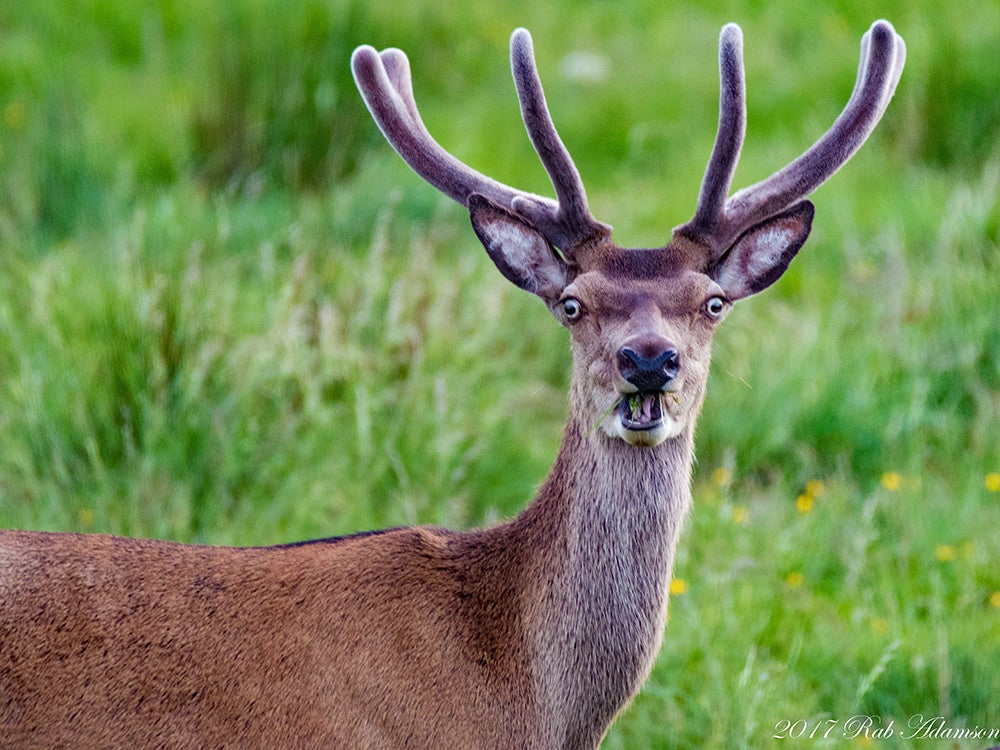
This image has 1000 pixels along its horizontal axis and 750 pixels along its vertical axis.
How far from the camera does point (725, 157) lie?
3.87m

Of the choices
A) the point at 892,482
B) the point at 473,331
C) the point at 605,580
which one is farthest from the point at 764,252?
the point at 473,331

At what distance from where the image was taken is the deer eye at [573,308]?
147 inches

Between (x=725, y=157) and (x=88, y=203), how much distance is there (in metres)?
4.29

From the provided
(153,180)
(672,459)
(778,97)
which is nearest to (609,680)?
(672,459)

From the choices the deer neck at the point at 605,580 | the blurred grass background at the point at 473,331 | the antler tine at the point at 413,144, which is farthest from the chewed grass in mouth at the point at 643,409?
the blurred grass background at the point at 473,331

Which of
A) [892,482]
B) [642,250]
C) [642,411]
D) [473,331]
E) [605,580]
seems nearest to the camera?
[642,411]

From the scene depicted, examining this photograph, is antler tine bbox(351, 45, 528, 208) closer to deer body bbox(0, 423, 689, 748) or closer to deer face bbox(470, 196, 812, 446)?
deer face bbox(470, 196, 812, 446)

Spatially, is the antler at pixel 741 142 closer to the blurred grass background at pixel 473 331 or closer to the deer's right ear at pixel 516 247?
the deer's right ear at pixel 516 247

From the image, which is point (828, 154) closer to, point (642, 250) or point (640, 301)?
point (642, 250)

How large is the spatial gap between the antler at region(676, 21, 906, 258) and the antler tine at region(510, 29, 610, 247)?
263 mm

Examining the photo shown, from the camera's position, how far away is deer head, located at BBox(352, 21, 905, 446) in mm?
3592

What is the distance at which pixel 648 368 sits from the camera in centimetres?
346

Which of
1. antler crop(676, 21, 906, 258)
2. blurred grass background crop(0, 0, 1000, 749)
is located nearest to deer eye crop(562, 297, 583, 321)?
antler crop(676, 21, 906, 258)

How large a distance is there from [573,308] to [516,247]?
258mm
